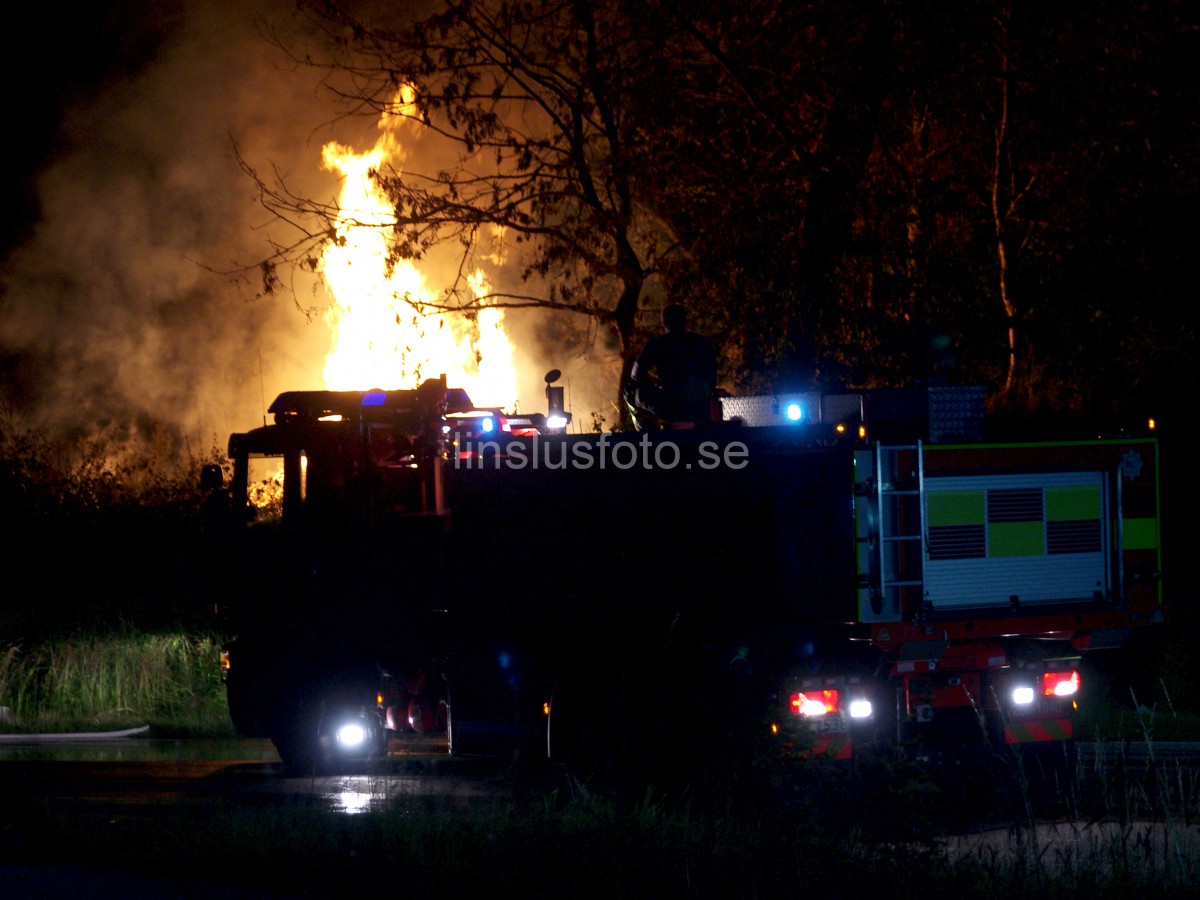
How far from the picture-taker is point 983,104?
727 inches

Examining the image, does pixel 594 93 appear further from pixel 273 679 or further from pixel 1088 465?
pixel 1088 465

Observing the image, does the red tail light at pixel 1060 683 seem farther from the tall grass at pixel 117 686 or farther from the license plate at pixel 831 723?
the tall grass at pixel 117 686

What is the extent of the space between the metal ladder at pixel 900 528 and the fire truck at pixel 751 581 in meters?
0.02

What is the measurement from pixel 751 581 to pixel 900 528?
0.92m

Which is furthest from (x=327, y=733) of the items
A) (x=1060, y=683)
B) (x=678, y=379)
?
(x=1060, y=683)

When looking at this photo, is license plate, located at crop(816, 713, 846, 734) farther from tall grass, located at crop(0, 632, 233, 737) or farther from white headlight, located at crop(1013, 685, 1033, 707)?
tall grass, located at crop(0, 632, 233, 737)

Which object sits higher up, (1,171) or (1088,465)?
(1,171)

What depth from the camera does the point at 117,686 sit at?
52.4 ft

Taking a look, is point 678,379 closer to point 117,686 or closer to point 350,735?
point 350,735

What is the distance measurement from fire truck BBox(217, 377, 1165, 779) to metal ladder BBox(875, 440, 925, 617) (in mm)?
16

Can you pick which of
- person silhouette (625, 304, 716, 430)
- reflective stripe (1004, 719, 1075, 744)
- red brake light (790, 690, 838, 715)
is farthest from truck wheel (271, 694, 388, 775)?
reflective stripe (1004, 719, 1075, 744)

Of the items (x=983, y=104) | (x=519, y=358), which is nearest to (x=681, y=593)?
(x=983, y=104)

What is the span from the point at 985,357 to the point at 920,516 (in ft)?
40.9

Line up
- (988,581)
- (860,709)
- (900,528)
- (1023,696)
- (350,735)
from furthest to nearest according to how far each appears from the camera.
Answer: (350,735)
(1023,696)
(988,581)
(860,709)
(900,528)
